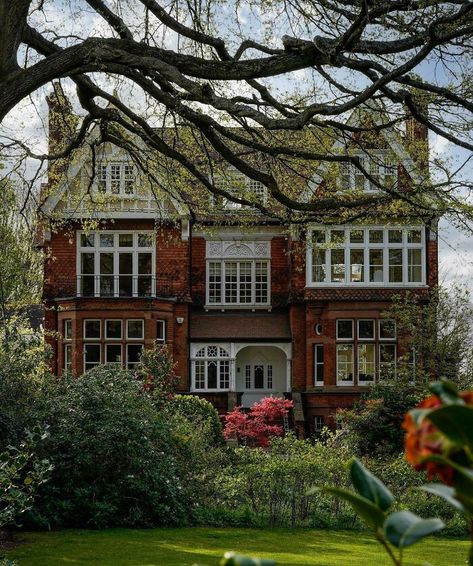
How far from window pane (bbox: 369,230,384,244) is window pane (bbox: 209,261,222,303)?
5.67 metres

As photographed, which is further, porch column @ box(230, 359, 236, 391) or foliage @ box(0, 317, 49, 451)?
porch column @ box(230, 359, 236, 391)

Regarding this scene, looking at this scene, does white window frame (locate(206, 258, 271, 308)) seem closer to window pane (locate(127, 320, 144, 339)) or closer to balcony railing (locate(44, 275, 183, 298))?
balcony railing (locate(44, 275, 183, 298))

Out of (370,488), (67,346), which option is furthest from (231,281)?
(370,488)

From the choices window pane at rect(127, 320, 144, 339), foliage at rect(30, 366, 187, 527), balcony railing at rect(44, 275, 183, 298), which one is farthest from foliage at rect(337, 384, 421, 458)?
balcony railing at rect(44, 275, 183, 298)

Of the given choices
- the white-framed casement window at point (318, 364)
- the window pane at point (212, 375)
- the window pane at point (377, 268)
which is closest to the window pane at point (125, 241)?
the window pane at point (212, 375)

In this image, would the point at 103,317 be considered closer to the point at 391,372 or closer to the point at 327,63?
the point at 391,372

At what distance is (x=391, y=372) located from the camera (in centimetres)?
2591

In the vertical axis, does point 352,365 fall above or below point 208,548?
above

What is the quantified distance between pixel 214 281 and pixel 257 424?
8.43 metres

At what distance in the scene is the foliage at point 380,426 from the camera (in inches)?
790

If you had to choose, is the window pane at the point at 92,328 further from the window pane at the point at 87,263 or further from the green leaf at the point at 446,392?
the green leaf at the point at 446,392

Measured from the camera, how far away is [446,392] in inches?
56.1

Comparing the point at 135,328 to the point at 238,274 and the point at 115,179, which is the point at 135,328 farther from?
the point at 115,179

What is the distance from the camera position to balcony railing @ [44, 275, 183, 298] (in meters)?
35.8
